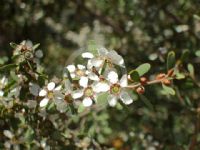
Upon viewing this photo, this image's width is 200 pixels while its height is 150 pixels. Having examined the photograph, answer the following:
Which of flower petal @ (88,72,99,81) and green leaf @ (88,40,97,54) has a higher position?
green leaf @ (88,40,97,54)

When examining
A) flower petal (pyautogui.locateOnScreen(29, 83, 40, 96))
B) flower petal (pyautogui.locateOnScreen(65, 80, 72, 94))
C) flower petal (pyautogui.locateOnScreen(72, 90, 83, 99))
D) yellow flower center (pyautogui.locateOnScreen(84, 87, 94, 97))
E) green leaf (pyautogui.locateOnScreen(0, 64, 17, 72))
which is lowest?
yellow flower center (pyautogui.locateOnScreen(84, 87, 94, 97))

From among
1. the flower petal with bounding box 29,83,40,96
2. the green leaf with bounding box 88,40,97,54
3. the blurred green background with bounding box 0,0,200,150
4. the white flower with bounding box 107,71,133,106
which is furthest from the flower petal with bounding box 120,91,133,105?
the blurred green background with bounding box 0,0,200,150

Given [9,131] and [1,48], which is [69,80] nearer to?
[9,131]

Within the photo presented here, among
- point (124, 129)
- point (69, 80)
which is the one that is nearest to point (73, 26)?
point (124, 129)

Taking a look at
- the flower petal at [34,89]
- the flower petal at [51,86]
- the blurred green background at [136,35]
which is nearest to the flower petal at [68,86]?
the flower petal at [51,86]

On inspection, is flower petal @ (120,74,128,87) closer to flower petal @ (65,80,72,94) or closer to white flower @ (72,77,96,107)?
white flower @ (72,77,96,107)

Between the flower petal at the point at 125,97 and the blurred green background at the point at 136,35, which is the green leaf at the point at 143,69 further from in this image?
the blurred green background at the point at 136,35

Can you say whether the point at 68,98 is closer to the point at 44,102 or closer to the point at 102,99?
the point at 44,102
